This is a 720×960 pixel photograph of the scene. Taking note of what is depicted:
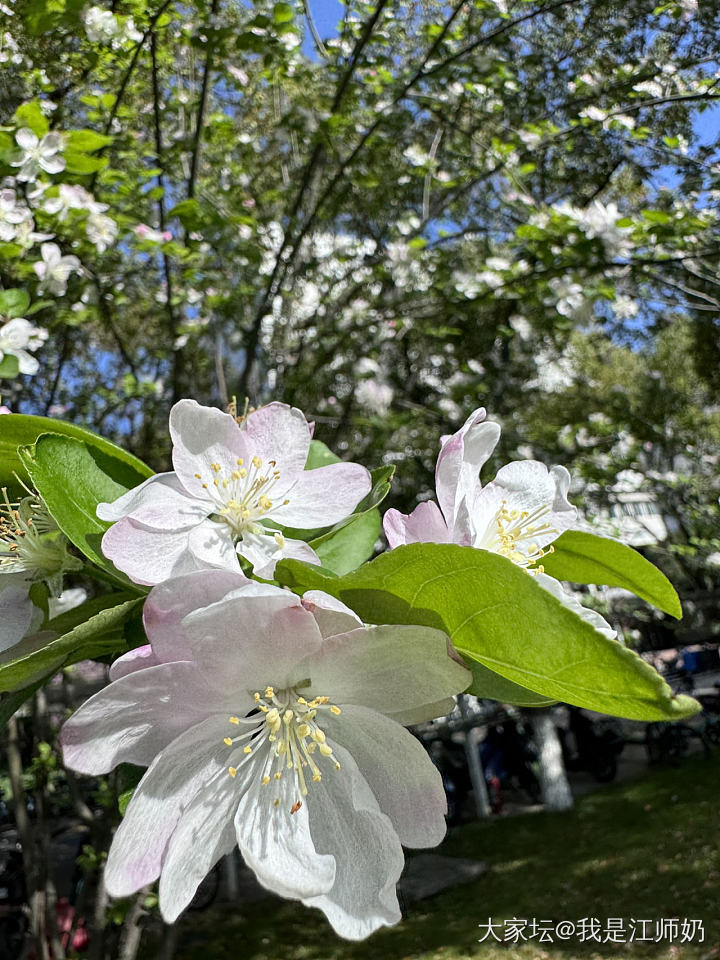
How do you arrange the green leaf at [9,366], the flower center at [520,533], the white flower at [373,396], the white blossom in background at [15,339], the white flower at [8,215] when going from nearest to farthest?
the flower center at [520,533], the green leaf at [9,366], the white blossom in background at [15,339], the white flower at [8,215], the white flower at [373,396]

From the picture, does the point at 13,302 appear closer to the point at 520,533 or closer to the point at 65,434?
the point at 65,434

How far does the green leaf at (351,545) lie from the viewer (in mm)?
557

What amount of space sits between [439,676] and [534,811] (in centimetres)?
929

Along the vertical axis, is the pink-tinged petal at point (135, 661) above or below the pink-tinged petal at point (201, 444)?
below

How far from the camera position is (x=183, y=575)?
43cm

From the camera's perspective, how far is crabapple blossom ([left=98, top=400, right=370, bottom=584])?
1.57 ft

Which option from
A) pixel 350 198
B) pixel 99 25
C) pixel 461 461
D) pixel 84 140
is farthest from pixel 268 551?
pixel 350 198

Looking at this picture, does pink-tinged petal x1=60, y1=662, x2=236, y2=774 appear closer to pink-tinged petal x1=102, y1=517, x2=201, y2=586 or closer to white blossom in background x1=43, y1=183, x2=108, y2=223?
pink-tinged petal x1=102, y1=517, x2=201, y2=586

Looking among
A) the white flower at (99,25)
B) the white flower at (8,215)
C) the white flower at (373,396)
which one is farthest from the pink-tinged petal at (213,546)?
the white flower at (373,396)

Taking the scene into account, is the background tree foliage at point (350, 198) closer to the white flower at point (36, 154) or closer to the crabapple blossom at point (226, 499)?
the white flower at point (36, 154)

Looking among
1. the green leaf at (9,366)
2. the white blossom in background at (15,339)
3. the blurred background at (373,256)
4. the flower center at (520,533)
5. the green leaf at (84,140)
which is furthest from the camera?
the blurred background at (373,256)

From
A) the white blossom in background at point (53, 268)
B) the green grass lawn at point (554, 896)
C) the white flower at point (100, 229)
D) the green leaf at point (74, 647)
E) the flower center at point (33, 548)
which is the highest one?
the white flower at point (100, 229)

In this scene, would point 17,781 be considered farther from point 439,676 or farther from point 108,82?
point 439,676

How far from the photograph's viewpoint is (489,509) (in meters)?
0.60
